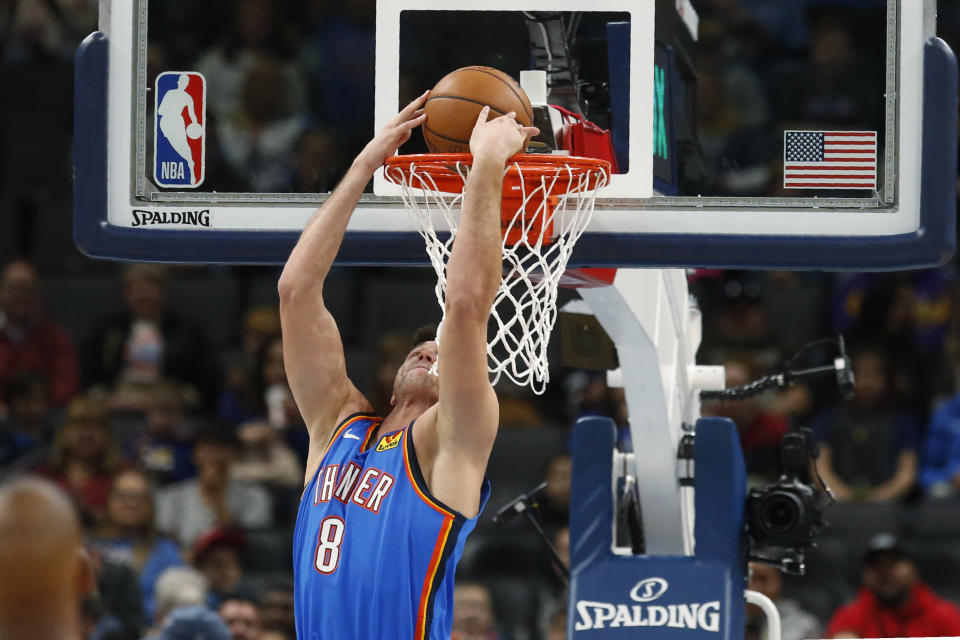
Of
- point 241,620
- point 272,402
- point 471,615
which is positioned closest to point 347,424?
point 241,620

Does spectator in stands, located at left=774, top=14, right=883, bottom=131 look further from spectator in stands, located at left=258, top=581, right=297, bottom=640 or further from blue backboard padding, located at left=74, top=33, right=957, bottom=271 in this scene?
spectator in stands, located at left=258, top=581, right=297, bottom=640

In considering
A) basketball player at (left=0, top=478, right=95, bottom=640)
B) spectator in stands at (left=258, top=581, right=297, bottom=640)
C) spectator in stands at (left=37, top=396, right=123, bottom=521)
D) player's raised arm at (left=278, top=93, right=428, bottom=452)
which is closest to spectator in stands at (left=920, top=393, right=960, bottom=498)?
spectator in stands at (left=258, top=581, right=297, bottom=640)

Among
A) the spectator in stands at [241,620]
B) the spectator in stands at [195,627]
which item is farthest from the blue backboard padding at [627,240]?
the spectator in stands at [241,620]

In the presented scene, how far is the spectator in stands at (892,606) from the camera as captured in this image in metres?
7.09

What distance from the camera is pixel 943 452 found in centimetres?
839

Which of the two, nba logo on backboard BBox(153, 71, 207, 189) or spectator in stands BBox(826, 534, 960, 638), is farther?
spectator in stands BBox(826, 534, 960, 638)

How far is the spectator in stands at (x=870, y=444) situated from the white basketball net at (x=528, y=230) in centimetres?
431

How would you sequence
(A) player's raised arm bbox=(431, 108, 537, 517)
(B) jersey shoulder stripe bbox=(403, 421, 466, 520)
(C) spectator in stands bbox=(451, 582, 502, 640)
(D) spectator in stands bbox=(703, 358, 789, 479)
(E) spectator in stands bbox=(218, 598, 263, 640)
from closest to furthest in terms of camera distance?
(A) player's raised arm bbox=(431, 108, 537, 517) < (B) jersey shoulder stripe bbox=(403, 421, 466, 520) < (E) spectator in stands bbox=(218, 598, 263, 640) < (C) spectator in stands bbox=(451, 582, 502, 640) < (D) spectator in stands bbox=(703, 358, 789, 479)

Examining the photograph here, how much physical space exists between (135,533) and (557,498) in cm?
199

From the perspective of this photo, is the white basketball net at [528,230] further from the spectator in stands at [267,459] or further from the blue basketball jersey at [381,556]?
the spectator in stands at [267,459]

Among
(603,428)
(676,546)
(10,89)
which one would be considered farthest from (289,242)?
(10,89)

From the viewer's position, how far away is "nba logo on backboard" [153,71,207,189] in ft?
14.7

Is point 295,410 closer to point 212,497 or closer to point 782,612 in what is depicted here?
point 212,497

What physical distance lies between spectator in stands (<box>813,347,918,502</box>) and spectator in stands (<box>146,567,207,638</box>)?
3244 millimetres
